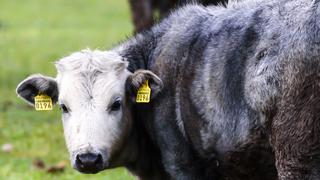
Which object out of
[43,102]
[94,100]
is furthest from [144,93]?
[43,102]

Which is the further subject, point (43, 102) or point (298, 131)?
point (43, 102)

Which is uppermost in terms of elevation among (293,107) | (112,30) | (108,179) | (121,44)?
(112,30)

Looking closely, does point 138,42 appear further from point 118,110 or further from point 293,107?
point 293,107

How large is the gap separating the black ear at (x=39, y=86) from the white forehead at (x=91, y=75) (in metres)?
0.11

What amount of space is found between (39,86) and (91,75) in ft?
1.83

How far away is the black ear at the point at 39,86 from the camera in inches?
296

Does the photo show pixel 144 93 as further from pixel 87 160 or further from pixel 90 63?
pixel 87 160

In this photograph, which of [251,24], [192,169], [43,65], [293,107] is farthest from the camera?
[43,65]

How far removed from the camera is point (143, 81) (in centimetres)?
730

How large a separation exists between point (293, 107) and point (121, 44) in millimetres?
2304

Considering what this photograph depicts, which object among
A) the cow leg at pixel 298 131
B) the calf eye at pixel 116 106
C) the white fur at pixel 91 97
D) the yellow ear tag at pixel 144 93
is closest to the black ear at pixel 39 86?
the white fur at pixel 91 97

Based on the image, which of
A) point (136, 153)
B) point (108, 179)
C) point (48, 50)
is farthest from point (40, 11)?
point (136, 153)

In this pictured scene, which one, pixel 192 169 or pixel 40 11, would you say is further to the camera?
pixel 40 11

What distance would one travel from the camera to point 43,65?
817 inches
